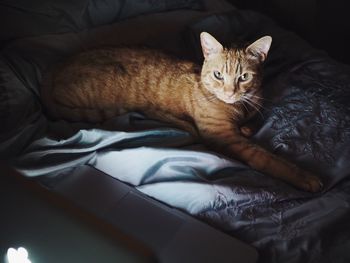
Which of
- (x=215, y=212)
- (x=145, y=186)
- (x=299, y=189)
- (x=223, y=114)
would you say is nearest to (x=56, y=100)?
(x=145, y=186)

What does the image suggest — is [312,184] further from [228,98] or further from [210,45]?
[210,45]

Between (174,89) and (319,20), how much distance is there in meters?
1.15

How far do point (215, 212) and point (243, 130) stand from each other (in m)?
0.47

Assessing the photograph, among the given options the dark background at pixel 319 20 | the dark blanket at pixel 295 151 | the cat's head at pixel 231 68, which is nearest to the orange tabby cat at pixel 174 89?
the cat's head at pixel 231 68

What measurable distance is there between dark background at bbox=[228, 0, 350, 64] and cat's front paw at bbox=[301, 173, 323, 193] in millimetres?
1301

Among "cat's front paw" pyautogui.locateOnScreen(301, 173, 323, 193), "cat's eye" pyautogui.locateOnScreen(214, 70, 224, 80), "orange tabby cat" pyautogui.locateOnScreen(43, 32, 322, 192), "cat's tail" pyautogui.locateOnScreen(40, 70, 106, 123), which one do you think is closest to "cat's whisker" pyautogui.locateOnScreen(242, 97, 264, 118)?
"orange tabby cat" pyautogui.locateOnScreen(43, 32, 322, 192)

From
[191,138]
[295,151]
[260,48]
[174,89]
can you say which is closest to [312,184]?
[295,151]

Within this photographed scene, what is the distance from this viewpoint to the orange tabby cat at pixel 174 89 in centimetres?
140

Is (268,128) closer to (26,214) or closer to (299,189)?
(299,189)

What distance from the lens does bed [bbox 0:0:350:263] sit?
3.56 ft

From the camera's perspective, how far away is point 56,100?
1444 millimetres

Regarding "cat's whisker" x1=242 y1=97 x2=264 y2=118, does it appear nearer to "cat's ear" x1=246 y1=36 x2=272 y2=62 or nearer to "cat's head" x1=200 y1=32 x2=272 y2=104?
"cat's head" x1=200 y1=32 x2=272 y2=104

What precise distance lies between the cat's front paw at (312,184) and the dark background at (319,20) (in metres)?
1.30

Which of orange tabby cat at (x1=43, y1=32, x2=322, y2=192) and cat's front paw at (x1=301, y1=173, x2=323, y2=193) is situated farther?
orange tabby cat at (x1=43, y1=32, x2=322, y2=192)
